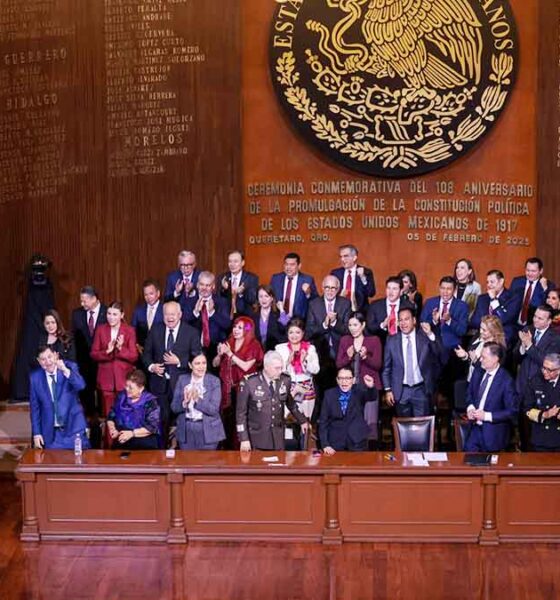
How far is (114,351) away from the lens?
10.8 meters

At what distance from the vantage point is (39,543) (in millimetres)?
9758

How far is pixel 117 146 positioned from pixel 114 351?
2.89 meters

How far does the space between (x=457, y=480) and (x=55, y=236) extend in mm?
5361

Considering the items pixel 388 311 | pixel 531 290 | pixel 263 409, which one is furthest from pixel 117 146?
pixel 531 290

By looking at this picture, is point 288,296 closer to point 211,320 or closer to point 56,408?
point 211,320

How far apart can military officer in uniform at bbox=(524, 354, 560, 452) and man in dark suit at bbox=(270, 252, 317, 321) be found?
7.59 ft

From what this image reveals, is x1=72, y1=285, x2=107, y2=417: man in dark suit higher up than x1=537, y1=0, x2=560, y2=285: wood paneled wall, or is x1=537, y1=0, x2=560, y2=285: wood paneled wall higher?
x1=537, y1=0, x2=560, y2=285: wood paneled wall

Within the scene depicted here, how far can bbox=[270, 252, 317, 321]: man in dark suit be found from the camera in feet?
37.7

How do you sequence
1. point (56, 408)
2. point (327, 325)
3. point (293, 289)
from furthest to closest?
1. point (293, 289)
2. point (327, 325)
3. point (56, 408)

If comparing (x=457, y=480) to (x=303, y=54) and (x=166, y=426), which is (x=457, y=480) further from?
(x=303, y=54)

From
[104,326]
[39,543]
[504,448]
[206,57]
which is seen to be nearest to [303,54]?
[206,57]

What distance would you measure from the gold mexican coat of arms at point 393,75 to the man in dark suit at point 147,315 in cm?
282

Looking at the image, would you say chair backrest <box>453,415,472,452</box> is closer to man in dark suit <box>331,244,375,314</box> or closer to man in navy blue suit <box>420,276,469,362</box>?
Result: man in navy blue suit <box>420,276,469,362</box>

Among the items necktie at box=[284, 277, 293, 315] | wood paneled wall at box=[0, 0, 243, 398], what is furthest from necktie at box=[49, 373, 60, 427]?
wood paneled wall at box=[0, 0, 243, 398]
